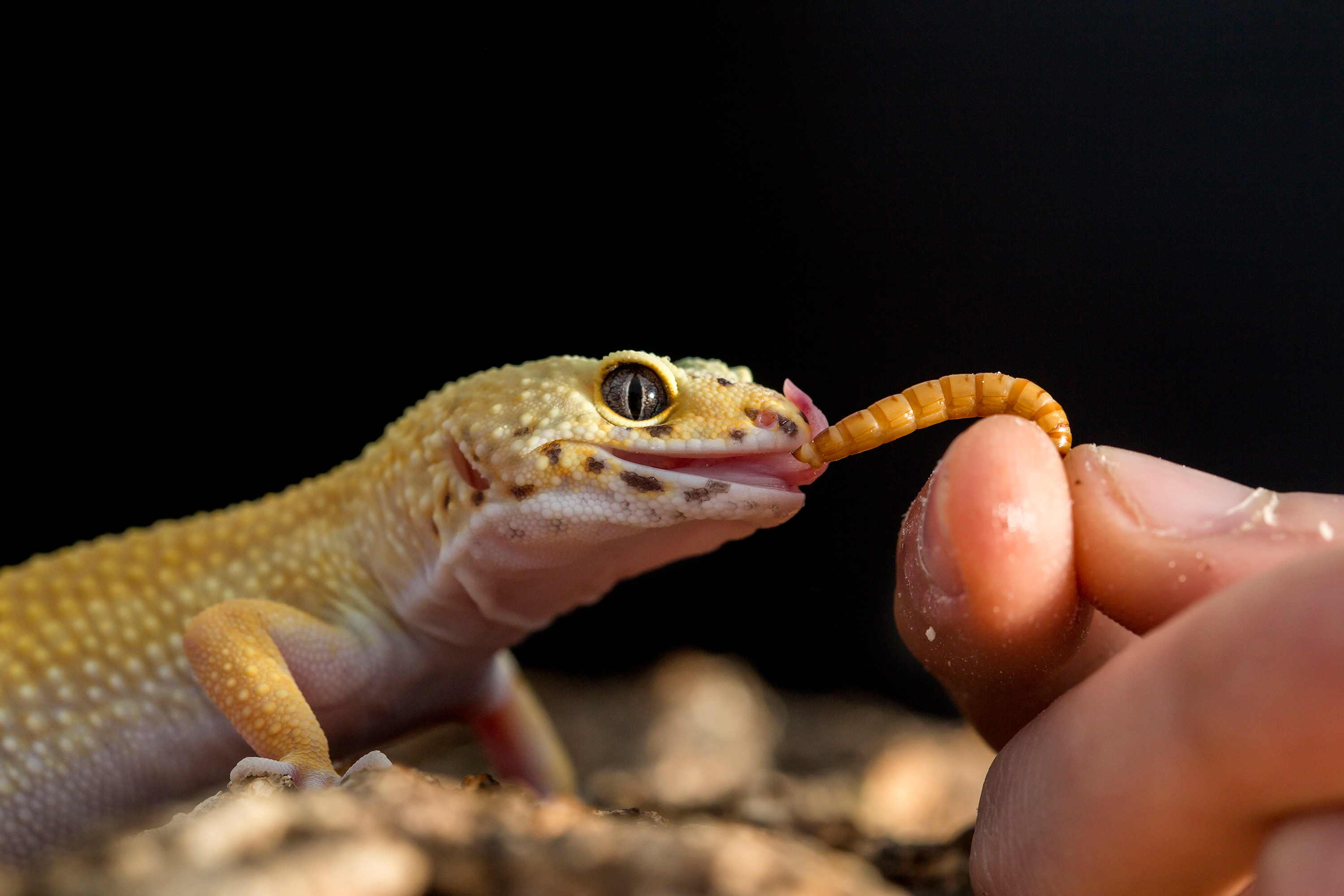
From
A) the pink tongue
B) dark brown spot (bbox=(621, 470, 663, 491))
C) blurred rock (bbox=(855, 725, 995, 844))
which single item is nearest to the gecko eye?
dark brown spot (bbox=(621, 470, 663, 491))

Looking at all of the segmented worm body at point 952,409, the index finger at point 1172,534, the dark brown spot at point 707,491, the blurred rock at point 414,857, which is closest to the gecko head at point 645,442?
the dark brown spot at point 707,491

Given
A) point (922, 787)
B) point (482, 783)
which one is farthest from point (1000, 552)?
point (922, 787)

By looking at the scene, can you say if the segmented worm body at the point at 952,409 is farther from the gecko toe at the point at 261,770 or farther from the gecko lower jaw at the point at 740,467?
the gecko toe at the point at 261,770

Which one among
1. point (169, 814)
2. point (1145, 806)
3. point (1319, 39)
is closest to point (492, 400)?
point (169, 814)

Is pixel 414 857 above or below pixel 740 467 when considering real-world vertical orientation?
below

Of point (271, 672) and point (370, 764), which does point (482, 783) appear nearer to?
point (370, 764)

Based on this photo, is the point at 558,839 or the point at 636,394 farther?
the point at 636,394

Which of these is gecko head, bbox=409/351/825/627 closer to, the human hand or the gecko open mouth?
the gecko open mouth
